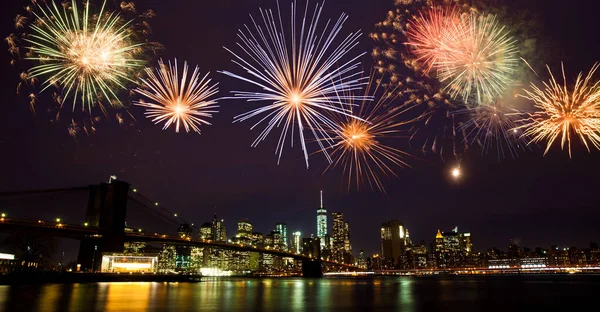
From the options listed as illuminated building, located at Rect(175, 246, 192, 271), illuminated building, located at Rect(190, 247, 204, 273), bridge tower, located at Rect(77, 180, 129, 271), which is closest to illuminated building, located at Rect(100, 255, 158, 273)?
bridge tower, located at Rect(77, 180, 129, 271)

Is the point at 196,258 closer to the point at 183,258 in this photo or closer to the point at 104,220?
the point at 183,258

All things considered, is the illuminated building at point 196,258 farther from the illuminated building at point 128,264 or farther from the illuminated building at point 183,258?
the illuminated building at point 128,264

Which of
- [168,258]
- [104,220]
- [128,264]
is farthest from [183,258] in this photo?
[104,220]

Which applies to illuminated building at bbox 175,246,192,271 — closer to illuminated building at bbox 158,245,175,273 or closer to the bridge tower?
illuminated building at bbox 158,245,175,273

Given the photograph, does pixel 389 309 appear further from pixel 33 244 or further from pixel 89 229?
pixel 33 244

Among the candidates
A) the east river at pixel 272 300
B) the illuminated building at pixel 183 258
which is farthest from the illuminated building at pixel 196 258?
the east river at pixel 272 300
